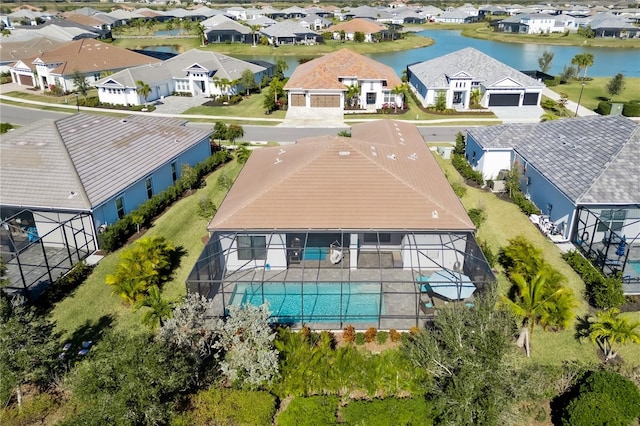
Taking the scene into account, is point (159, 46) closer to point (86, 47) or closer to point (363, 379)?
point (86, 47)

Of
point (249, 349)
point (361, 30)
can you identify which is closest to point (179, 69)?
point (249, 349)

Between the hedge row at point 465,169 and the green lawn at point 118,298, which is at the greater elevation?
the hedge row at point 465,169

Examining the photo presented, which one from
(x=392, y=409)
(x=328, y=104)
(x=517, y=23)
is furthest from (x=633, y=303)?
(x=517, y=23)

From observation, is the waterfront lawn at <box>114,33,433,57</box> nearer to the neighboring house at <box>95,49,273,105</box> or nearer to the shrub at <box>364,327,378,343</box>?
the neighboring house at <box>95,49,273,105</box>

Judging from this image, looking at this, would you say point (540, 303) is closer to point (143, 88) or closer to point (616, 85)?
point (616, 85)

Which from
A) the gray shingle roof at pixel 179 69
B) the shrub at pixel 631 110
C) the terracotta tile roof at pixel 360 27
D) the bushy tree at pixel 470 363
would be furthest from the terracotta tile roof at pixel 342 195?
the terracotta tile roof at pixel 360 27

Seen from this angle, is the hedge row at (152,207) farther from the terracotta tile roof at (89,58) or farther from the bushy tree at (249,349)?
the terracotta tile roof at (89,58)
